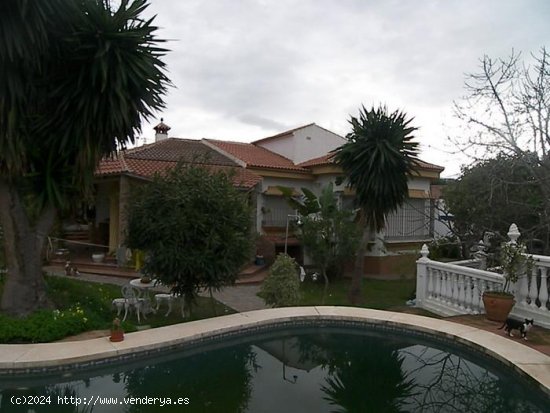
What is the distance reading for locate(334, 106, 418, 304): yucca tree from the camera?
13.8 m

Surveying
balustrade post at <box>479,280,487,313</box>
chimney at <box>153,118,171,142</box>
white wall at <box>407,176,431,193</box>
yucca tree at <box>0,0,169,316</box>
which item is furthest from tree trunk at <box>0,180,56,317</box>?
chimney at <box>153,118,171,142</box>

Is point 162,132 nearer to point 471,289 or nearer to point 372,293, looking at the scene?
point 372,293

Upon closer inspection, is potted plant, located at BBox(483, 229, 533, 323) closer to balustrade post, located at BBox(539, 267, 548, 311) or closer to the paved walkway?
balustrade post, located at BBox(539, 267, 548, 311)

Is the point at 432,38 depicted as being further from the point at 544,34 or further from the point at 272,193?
the point at 272,193

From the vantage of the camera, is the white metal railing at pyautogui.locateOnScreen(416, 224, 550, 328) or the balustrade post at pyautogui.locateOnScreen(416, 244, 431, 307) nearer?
the white metal railing at pyautogui.locateOnScreen(416, 224, 550, 328)

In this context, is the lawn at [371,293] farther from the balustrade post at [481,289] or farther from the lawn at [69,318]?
the lawn at [69,318]

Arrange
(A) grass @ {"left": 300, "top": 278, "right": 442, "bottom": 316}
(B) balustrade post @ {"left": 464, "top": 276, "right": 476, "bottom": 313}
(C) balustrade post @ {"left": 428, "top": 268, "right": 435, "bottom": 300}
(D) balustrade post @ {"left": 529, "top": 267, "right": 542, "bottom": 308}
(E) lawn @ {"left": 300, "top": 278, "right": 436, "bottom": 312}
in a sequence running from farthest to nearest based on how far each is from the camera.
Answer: (E) lawn @ {"left": 300, "top": 278, "right": 436, "bottom": 312} → (A) grass @ {"left": 300, "top": 278, "right": 442, "bottom": 316} → (C) balustrade post @ {"left": 428, "top": 268, "right": 435, "bottom": 300} → (B) balustrade post @ {"left": 464, "top": 276, "right": 476, "bottom": 313} → (D) balustrade post @ {"left": 529, "top": 267, "right": 542, "bottom": 308}

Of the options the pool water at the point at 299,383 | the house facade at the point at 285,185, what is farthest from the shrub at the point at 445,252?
the pool water at the point at 299,383

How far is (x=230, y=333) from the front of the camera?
28.1ft

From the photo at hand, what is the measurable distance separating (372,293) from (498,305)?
782 cm

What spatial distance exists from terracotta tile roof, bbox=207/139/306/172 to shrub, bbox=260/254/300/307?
11.0 m

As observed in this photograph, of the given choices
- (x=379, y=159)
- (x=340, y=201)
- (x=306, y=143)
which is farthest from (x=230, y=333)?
(x=306, y=143)

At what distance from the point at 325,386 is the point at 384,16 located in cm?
A: 987

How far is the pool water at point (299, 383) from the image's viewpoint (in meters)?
5.73
